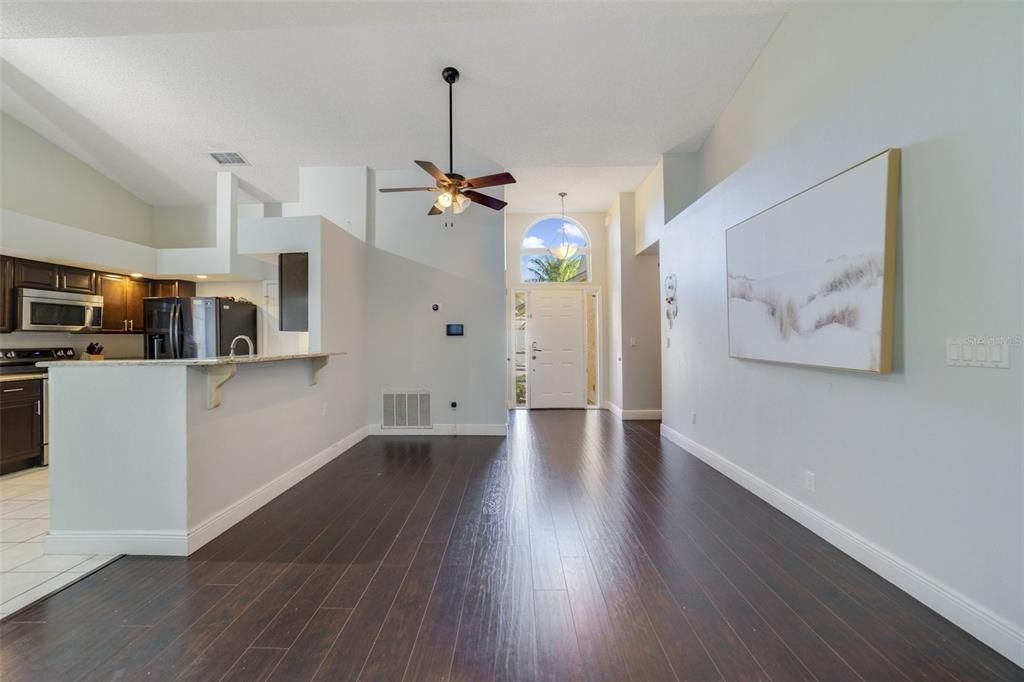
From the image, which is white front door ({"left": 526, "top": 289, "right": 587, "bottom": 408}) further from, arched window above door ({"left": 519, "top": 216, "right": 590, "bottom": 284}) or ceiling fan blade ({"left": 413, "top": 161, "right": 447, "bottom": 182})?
ceiling fan blade ({"left": 413, "top": 161, "right": 447, "bottom": 182})

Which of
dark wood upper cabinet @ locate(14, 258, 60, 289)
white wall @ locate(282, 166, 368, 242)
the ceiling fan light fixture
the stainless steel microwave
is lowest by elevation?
the stainless steel microwave

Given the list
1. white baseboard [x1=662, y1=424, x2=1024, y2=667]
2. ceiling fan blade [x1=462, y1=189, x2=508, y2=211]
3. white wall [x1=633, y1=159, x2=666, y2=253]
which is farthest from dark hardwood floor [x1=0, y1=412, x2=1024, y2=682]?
white wall [x1=633, y1=159, x2=666, y2=253]

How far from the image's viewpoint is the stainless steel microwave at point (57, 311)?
407 cm

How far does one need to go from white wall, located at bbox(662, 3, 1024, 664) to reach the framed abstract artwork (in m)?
0.07

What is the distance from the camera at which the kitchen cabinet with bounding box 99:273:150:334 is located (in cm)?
488

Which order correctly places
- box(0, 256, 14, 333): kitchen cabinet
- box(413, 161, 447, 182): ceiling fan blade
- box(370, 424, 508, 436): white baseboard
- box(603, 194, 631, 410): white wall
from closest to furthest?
box(413, 161, 447, 182): ceiling fan blade, box(0, 256, 14, 333): kitchen cabinet, box(370, 424, 508, 436): white baseboard, box(603, 194, 631, 410): white wall

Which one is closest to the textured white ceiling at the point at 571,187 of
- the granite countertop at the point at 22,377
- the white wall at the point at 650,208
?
the white wall at the point at 650,208

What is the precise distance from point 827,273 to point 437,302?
3987 mm

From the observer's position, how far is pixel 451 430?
205 inches

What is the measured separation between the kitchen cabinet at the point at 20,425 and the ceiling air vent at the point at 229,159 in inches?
118

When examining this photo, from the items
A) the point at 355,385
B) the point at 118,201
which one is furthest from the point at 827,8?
the point at 118,201

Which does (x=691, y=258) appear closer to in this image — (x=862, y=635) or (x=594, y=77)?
(x=594, y=77)

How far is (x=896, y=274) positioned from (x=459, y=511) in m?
2.83

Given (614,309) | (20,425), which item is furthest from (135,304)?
(614,309)
